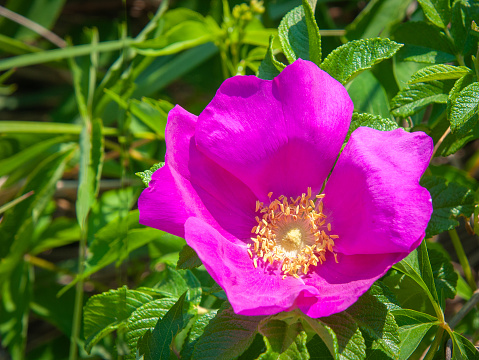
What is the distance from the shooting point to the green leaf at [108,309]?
39.9 inches

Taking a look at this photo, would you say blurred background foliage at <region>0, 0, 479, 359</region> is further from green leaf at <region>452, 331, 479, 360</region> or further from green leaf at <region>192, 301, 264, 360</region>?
green leaf at <region>452, 331, 479, 360</region>

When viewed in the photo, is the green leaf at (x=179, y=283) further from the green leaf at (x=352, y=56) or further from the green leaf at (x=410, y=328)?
the green leaf at (x=352, y=56)

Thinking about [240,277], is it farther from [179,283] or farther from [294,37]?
[294,37]

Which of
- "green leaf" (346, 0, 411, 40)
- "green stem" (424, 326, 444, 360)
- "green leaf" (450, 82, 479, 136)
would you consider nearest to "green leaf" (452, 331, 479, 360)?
"green stem" (424, 326, 444, 360)

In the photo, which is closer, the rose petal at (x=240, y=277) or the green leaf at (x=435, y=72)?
the rose petal at (x=240, y=277)

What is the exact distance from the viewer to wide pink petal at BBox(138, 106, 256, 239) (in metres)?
0.87

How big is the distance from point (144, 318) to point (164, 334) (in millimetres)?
84

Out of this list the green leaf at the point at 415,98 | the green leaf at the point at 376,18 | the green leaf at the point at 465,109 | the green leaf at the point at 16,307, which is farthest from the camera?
the green leaf at the point at 16,307

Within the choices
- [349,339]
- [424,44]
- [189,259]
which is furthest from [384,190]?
[424,44]

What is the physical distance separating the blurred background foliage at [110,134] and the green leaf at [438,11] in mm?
79

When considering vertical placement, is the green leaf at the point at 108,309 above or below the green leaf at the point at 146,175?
below

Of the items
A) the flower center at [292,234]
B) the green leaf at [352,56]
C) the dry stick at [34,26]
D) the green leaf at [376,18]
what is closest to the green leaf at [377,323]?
the flower center at [292,234]

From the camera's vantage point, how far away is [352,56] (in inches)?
37.3

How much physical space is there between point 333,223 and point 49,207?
119 cm
